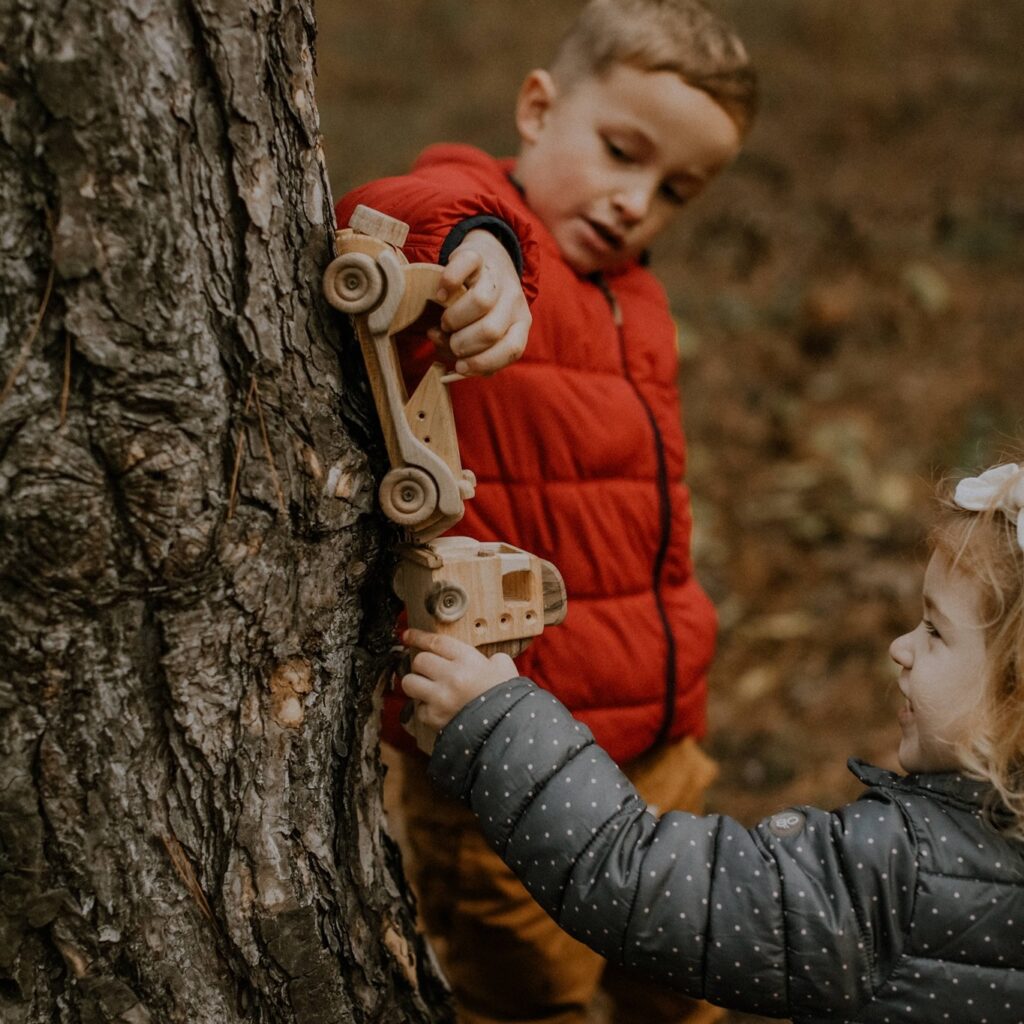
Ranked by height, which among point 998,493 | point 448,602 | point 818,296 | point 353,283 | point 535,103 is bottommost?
point 448,602

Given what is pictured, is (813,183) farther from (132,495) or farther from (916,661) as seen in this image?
(132,495)

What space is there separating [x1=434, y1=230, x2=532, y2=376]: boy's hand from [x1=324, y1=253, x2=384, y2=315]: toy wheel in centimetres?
8

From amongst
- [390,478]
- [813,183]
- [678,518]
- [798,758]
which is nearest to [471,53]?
[813,183]

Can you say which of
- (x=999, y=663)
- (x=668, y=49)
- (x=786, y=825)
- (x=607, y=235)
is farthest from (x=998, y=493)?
(x=668, y=49)

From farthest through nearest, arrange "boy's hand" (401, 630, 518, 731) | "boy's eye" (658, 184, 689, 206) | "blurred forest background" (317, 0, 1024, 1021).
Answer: "blurred forest background" (317, 0, 1024, 1021) → "boy's eye" (658, 184, 689, 206) → "boy's hand" (401, 630, 518, 731)

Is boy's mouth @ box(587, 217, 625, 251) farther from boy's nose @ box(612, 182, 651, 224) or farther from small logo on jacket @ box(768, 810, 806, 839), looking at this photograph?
small logo on jacket @ box(768, 810, 806, 839)

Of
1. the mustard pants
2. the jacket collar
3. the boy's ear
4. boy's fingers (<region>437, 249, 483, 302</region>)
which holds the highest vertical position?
the boy's ear

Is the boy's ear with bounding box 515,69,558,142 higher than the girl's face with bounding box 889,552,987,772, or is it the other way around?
the boy's ear with bounding box 515,69,558,142

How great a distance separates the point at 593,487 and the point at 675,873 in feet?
2.35

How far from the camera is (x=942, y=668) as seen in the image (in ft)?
4.46

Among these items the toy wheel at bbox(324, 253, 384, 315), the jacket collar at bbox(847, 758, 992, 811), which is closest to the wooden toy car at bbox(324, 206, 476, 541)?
the toy wheel at bbox(324, 253, 384, 315)

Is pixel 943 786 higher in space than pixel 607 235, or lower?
lower

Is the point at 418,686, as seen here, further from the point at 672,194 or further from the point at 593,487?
the point at 672,194

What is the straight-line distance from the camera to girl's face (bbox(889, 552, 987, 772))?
134cm
